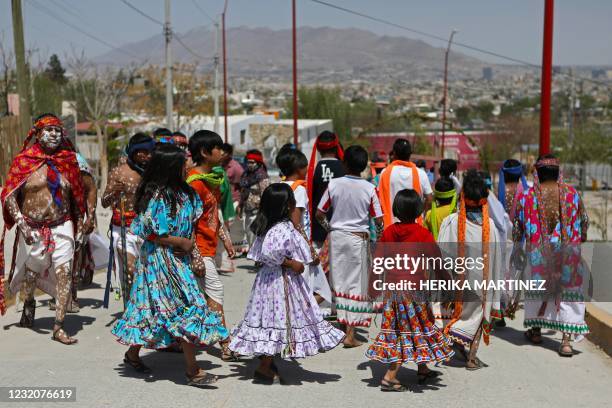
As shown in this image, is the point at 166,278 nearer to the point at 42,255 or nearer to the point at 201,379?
the point at 201,379

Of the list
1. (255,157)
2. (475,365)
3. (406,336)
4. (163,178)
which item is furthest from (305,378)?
(255,157)

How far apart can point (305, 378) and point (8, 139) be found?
42.8 feet

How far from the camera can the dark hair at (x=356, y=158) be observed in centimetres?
764

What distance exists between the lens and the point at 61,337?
7.44 meters

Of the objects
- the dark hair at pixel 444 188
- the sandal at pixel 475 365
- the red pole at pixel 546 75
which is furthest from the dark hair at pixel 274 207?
the red pole at pixel 546 75

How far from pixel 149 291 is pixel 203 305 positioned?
41 centimetres

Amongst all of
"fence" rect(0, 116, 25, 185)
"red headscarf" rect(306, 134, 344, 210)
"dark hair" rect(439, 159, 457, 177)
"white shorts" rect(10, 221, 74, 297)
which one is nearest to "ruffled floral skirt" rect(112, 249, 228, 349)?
"white shorts" rect(10, 221, 74, 297)

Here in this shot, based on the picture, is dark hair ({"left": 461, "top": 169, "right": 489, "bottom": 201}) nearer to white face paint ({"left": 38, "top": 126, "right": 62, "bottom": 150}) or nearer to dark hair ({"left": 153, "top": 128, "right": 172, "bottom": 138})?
dark hair ({"left": 153, "top": 128, "right": 172, "bottom": 138})

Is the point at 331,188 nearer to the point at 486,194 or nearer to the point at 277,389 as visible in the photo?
the point at 486,194

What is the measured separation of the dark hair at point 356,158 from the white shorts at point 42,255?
8.74 feet

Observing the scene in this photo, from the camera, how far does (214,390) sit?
6109 millimetres

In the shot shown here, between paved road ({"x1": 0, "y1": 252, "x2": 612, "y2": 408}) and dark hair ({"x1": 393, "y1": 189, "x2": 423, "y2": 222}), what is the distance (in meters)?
1.35

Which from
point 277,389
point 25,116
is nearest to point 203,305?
point 277,389

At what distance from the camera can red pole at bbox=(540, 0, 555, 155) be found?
11.0 metres
